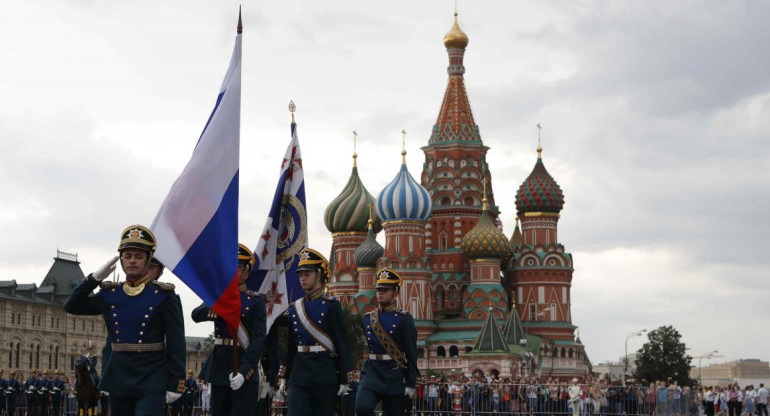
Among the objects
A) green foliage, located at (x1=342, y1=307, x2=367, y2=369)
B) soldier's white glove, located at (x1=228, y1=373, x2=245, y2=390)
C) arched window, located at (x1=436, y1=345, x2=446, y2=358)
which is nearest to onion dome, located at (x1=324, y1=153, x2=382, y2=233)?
arched window, located at (x1=436, y1=345, x2=446, y2=358)

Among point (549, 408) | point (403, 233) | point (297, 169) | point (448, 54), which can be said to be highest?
point (448, 54)

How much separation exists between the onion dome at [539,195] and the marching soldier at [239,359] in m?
60.2

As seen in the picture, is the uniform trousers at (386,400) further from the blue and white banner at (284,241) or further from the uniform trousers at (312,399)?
the blue and white banner at (284,241)

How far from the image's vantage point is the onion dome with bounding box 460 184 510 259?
65.7 meters

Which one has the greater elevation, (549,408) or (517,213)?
(517,213)

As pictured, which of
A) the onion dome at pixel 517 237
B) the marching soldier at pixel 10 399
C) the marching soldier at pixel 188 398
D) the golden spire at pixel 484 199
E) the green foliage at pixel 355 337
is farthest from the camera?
the onion dome at pixel 517 237

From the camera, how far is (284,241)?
12789mm

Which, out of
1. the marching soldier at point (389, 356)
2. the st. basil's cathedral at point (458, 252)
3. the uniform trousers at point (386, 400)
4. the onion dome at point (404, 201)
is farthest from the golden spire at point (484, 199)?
the uniform trousers at point (386, 400)

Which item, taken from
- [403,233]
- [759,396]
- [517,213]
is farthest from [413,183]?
[759,396]

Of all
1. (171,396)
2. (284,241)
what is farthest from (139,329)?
(284,241)

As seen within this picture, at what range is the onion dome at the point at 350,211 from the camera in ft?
239

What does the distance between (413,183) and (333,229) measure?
27.4 ft

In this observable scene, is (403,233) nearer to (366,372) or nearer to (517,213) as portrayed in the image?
(517,213)

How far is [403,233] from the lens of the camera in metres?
66.5
